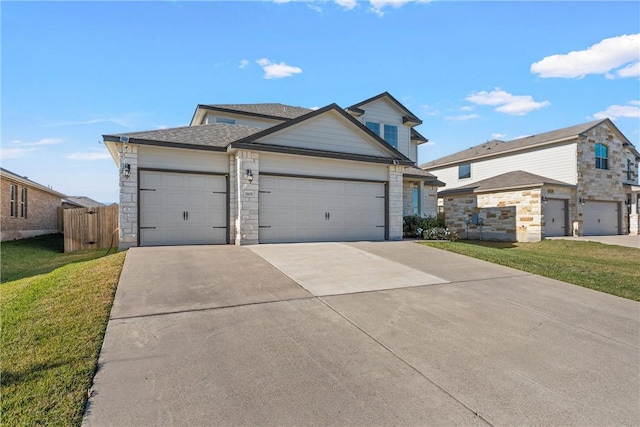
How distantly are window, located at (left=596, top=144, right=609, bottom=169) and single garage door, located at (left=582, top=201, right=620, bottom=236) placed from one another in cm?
248

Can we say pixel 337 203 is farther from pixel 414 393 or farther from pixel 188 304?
pixel 414 393

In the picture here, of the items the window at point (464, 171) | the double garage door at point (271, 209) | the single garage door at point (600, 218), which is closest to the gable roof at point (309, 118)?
the double garage door at point (271, 209)

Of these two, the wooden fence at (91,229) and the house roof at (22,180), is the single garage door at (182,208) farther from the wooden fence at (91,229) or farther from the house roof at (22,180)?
the house roof at (22,180)

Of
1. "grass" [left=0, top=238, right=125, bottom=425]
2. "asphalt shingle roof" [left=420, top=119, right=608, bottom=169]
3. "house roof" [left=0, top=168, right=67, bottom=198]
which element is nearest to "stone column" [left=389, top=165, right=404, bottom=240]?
"grass" [left=0, top=238, right=125, bottom=425]

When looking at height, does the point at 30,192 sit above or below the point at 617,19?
below

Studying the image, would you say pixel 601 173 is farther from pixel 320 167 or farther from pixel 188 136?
pixel 188 136

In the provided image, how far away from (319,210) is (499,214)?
1358cm

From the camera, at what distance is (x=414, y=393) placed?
2.84 metres

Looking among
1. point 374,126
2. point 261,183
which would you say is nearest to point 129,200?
point 261,183

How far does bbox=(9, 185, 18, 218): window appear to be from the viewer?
14524 millimetres

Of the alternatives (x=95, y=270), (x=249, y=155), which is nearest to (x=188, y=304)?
(x=95, y=270)

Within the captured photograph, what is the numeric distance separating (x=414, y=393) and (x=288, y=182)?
28.9 feet

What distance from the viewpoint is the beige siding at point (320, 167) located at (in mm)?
10680

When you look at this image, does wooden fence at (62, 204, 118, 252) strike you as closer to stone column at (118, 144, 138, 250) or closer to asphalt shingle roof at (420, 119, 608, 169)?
stone column at (118, 144, 138, 250)
